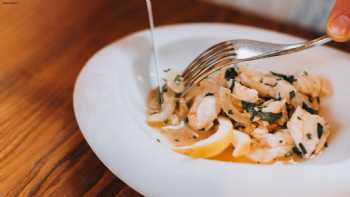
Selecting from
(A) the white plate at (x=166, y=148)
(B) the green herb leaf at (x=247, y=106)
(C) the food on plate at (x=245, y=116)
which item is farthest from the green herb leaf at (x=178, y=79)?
(B) the green herb leaf at (x=247, y=106)

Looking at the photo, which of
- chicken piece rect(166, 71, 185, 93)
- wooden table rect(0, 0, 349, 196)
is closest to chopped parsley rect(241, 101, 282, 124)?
chicken piece rect(166, 71, 185, 93)

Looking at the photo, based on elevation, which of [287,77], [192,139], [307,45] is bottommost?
[192,139]

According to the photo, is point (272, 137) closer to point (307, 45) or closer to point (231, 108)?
point (231, 108)

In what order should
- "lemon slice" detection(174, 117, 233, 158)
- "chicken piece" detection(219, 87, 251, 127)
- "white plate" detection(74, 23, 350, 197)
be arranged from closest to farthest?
"white plate" detection(74, 23, 350, 197) < "lemon slice" detection(174, 117, 233, 158) < "chicken piece" detection(219, 87, 251, 127)

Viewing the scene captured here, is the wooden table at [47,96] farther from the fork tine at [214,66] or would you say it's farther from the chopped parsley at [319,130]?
the chopped parsley at [319,130]

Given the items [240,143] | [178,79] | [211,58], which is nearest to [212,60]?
[211,58]

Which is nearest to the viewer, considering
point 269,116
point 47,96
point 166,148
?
point 166,148

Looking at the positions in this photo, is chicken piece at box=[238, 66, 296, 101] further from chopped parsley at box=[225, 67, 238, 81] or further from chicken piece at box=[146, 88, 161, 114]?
chicken piece at box=[146, 88, 161, 114]
